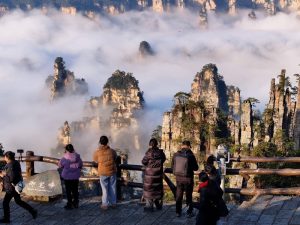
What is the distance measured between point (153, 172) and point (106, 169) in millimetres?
1439

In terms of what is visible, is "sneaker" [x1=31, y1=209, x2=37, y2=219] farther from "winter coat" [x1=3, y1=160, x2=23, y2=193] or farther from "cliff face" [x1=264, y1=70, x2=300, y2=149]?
"cliff face" [x1=264, y1=70, x2=300, y2=149]

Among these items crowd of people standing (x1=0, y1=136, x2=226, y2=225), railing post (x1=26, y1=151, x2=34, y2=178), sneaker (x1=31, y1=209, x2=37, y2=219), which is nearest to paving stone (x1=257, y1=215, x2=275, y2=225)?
crowd of people standing (x1=0, y1=136, x2=226, y2=225)

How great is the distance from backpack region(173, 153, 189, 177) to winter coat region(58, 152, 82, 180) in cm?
286

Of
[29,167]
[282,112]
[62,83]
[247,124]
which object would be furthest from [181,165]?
[62,83]

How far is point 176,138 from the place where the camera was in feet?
153

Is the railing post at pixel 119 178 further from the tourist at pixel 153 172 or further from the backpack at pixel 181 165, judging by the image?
the backpack at pixel 181 165

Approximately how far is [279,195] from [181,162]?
3.46 metres

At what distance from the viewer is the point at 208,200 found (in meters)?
9.59

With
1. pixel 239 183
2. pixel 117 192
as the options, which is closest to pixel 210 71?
pixel 239 183

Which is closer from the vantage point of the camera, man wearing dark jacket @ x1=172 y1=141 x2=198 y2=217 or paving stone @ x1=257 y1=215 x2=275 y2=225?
paving stone @ x1=257 y1=215 x2=275 y2=225

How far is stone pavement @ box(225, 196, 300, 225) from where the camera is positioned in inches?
466

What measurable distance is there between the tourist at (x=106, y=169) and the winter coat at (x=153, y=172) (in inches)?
44.1

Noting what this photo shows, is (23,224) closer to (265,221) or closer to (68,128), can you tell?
(265,221)

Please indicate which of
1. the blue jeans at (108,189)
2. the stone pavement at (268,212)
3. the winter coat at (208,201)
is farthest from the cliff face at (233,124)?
the winter coat at (208,201)
